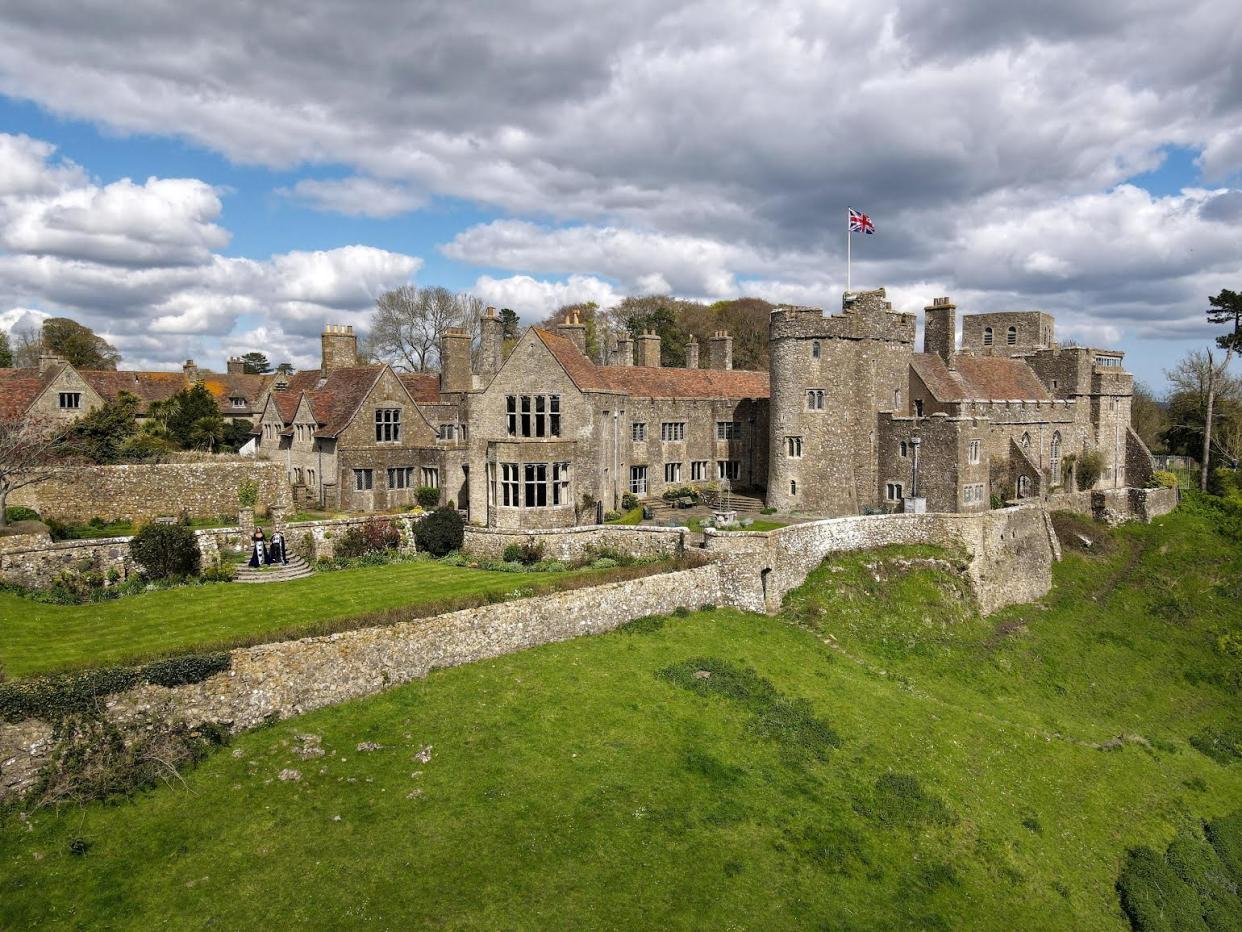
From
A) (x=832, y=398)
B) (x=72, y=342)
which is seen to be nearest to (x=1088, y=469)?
(x=832, y=398)

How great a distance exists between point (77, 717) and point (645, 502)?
99.6 feet

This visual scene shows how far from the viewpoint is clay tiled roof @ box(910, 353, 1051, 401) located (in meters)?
42.3

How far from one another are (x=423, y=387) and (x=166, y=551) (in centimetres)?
2150

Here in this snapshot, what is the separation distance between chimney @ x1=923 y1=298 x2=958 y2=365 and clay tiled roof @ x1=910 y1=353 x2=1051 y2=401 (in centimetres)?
88

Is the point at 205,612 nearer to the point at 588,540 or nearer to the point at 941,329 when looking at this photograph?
the point at 588,540

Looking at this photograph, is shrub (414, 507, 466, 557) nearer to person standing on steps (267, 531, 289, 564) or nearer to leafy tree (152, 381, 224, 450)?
person standing on steps (267, 531, 289, 564)

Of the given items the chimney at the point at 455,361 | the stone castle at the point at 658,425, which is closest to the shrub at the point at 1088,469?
the stone castle at the point at 658,425

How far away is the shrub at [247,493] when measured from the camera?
3697cm

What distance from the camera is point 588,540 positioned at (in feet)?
109

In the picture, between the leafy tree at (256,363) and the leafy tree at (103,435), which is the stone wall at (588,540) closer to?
the leafy tree at (103,435)

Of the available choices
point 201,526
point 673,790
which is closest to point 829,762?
point 673,790

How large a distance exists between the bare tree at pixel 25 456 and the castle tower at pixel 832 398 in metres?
33.8

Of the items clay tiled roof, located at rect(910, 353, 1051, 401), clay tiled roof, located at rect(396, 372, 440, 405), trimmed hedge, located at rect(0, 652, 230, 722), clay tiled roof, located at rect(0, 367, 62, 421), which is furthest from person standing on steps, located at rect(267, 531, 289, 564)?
clay tiled roof, located at rect(910, 353, 1051, 401)

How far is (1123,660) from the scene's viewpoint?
3397 centimetres
